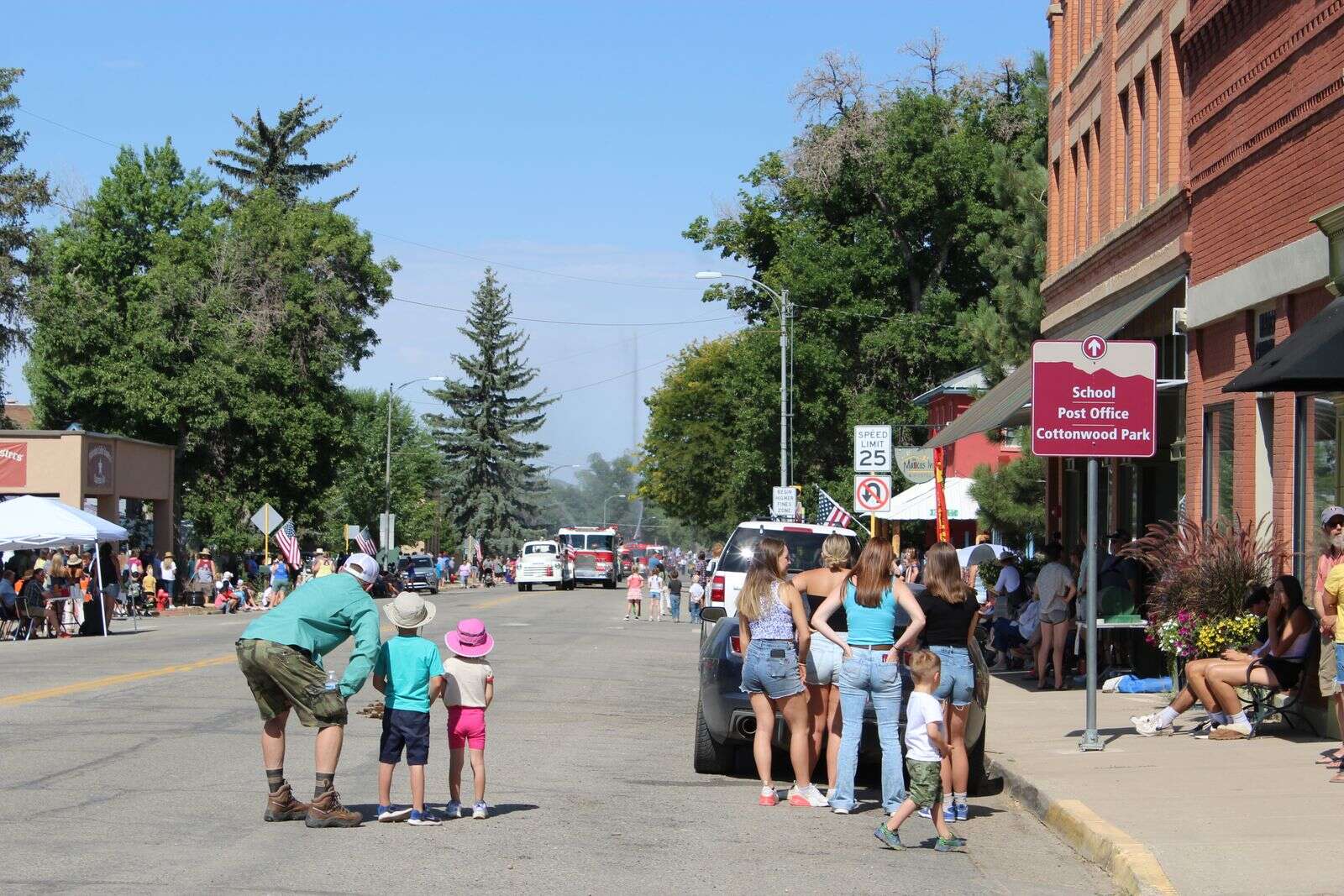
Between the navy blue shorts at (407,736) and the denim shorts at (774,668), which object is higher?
the denim shorts at (774,668)

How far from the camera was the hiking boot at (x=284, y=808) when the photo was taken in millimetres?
9656

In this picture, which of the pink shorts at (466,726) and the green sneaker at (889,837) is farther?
the pink shorts at (466,726)

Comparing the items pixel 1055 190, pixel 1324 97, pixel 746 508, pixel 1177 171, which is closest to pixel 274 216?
pixel 746 508

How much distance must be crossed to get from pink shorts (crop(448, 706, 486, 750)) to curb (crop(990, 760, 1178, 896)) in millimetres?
3587

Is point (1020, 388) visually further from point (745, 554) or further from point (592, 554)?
point (592, 554)

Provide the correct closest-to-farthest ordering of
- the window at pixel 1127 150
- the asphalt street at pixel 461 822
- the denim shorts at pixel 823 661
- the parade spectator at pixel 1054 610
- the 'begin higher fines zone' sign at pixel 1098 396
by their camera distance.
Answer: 1. the asphalt street at pixel 461 822
2. the denim shorts at pixel 823 661
3. the 'begin higher fines zone' sign at pixel 1098 396
4. the parade spectator at pixel 1054 610
5. the window at pixel 1127 150

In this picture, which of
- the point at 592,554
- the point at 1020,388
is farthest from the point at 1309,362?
the point at 592,554

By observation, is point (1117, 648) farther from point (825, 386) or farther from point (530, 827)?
point (825, 386)

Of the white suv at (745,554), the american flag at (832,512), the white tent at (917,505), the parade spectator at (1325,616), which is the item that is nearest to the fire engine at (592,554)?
the white tent at (917,505)

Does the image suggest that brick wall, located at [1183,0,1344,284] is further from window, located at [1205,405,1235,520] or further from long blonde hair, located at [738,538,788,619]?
long blonde hair, located at [738,538,788,619]

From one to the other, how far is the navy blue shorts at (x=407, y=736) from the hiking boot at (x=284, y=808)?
61 centimetres

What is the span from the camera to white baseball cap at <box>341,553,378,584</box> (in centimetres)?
973

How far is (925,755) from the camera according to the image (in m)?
9.20

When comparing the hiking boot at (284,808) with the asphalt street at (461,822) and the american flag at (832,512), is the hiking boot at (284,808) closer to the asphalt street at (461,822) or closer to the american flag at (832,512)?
the asphalt street at (461,822)
